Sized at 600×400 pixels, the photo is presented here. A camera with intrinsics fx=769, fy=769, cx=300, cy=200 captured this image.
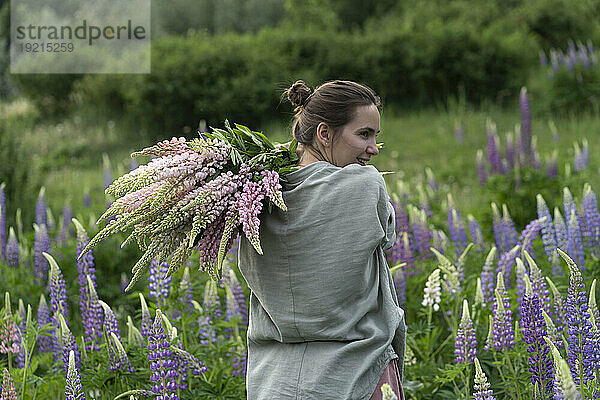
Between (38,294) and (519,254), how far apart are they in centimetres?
319

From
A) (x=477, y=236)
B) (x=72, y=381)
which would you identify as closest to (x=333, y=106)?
(x=72, y=381)

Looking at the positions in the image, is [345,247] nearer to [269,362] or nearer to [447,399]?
[269,362]

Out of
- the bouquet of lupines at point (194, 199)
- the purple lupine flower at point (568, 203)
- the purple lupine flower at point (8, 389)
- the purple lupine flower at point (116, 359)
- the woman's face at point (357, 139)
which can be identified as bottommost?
the purple lupine flower at point (8, 389)

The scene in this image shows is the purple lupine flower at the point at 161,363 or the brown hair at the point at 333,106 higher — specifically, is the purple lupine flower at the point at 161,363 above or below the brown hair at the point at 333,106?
below

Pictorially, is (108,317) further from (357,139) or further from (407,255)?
(407,255)

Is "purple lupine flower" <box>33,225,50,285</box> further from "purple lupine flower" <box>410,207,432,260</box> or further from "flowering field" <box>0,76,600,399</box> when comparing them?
"purple lupine flower" <box>410,207,432,260</box>

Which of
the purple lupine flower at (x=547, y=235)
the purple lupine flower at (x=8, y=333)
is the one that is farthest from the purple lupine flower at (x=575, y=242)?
the purple lupine flower at (x=8, y=333)

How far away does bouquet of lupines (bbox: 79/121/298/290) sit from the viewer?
8.07 ft

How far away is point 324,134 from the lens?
2.69m

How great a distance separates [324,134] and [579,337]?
1.26 metres

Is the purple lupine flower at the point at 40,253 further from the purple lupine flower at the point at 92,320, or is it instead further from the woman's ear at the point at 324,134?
the woman's ear at the point at 324,134

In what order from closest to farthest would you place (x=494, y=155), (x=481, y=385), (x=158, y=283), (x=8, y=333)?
1. (x=481, y=385)
2. (x=8, y=333)
3. (x=158, y=283)
4. (x=494, y=155)

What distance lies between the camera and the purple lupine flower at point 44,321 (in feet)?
13.6

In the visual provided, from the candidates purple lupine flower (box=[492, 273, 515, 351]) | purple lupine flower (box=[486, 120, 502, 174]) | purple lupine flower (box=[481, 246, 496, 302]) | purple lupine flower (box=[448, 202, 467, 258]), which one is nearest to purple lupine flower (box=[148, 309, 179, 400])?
purple lupine flower (box=[492, 273, 515, 351])
